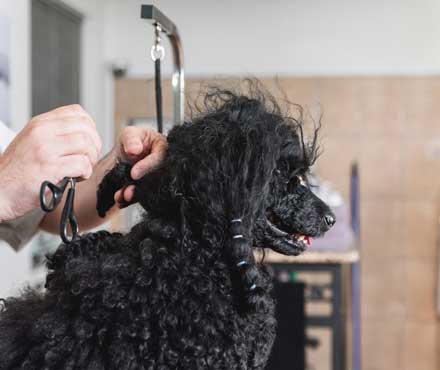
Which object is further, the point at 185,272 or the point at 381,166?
the point at 381,166

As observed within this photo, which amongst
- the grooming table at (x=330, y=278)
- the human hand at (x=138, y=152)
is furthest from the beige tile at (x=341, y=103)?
the human hand at (x=138, y=152)

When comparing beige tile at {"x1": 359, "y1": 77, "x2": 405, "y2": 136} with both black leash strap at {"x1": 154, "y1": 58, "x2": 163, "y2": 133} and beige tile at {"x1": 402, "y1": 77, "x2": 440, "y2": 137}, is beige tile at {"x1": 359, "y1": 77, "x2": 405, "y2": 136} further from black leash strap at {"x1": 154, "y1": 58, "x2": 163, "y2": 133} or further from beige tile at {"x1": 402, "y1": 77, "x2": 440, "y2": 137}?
black leash strap at {"x1": 154, "y1": 58, "x2": 163, "y2": 133}

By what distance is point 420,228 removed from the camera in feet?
13.0

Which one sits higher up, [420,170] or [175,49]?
[175,49]

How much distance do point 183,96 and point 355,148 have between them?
10.3ft

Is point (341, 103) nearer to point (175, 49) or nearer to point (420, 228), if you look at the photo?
point (420, 228)

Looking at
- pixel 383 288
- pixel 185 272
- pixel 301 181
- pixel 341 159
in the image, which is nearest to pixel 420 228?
pixel 383 288

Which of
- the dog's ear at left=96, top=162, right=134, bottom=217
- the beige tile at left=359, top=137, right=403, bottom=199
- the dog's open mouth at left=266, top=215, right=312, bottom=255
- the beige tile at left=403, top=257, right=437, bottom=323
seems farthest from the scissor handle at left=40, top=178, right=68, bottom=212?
the beige tile at left=403, top=257, right=437, bottom=323

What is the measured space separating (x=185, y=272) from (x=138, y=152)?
7.5 inches

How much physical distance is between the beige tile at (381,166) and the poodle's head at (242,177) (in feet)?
11.1

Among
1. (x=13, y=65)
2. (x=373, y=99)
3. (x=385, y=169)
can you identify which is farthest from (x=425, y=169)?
(x=13, y=65)

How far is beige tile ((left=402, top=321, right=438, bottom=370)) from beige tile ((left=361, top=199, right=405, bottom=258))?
506 millimetres

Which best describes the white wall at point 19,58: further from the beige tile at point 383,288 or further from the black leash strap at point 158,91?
the beige tile at point 383,288

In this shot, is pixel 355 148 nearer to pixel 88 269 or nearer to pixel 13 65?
pixel 13 65
